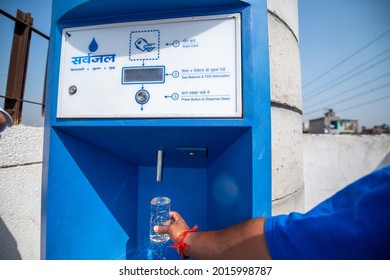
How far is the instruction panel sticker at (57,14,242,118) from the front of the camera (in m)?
0.62

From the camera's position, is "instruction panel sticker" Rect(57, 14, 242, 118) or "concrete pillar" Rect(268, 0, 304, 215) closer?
"instruction panel sticker" Rect(57, 14, 242, 118)

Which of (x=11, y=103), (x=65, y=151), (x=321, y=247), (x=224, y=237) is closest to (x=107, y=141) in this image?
(x=65, y=151)

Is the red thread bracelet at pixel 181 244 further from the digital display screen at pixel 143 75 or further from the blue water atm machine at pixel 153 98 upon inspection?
the digital display screen at pixel 143 75

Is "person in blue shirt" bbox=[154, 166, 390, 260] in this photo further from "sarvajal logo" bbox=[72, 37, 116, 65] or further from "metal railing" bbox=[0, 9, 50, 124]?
"metal railing" bbox=[0, 9, 50, 124]

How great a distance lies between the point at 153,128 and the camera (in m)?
0.65

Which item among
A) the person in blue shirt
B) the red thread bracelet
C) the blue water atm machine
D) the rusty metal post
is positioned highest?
the rusty metal post

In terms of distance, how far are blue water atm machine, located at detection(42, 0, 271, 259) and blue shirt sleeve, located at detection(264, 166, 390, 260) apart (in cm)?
12

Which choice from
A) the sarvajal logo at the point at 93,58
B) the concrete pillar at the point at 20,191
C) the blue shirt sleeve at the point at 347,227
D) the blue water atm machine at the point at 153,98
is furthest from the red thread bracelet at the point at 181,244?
the concrete pillar at the point at 20,191

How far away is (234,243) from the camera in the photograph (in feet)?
2.00

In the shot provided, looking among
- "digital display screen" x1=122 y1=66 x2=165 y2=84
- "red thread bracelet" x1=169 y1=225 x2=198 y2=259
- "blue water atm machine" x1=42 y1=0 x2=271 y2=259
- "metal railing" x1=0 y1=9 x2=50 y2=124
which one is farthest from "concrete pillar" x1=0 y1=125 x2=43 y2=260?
"red thread bracelet" x1=169 y1=225 x2=198 y2=259

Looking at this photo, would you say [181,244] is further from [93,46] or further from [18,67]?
[18,67]

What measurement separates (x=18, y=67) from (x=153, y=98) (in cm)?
193
